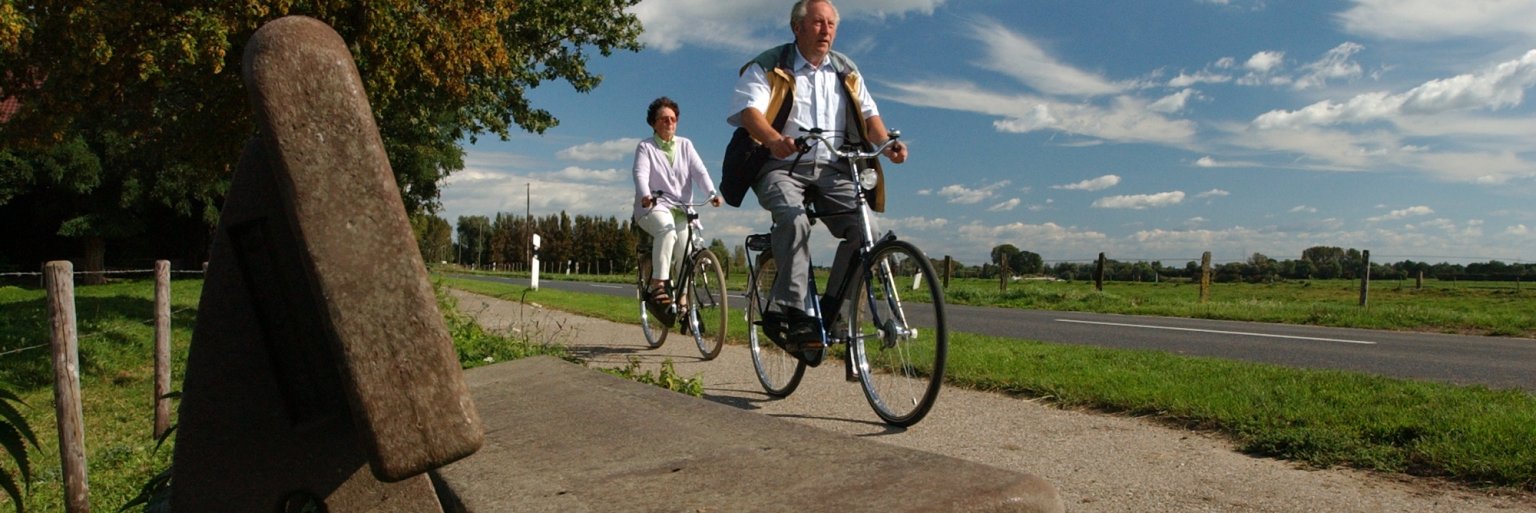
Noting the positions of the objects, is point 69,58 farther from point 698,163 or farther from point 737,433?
point 737,433

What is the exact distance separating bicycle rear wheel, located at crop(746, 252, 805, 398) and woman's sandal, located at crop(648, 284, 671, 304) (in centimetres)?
212

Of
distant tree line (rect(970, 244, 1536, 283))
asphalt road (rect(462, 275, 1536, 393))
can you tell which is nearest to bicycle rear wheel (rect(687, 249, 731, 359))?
asphalt road (rect(462, 275, 1536, 393))

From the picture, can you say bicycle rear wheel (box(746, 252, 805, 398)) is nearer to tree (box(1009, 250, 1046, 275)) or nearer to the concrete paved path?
the concrete paved path

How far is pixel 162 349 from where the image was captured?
272 inches

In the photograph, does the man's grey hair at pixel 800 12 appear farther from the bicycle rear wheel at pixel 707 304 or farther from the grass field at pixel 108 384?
the bicycle rear wheel at pixel 707 304

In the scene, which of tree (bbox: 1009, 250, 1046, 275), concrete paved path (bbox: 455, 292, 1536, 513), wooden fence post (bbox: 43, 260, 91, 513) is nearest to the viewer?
concrete paved path (bbox: 455, 292, 1536, 513)

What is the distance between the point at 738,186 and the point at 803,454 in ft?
9.74

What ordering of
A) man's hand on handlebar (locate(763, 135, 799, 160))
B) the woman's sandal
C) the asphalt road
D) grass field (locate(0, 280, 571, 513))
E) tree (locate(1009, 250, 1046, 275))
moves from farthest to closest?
1. tree (locate(1009, 250, 1046, 275))
2. the asphalt road
3. the woman's sandal
4. grass field (locate(0, 280, 571, 513))
5. man's hand on handlebar (locate(763, 135, 799, 160))

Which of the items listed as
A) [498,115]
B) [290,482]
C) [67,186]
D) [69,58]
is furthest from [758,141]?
[67,186]

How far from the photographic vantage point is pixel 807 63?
466cm

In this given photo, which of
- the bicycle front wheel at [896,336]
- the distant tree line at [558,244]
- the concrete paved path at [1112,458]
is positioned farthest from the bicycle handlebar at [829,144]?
the distant tree line at [558,244]

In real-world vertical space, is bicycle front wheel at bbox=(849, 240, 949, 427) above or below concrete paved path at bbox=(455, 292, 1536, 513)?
above

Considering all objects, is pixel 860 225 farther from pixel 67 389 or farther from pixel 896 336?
pixel 67 389

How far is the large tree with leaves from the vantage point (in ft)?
37.1
